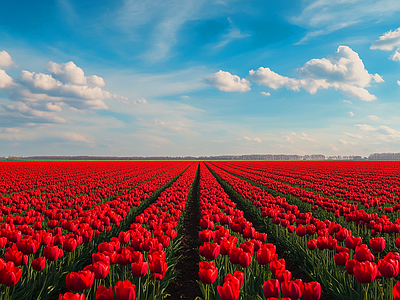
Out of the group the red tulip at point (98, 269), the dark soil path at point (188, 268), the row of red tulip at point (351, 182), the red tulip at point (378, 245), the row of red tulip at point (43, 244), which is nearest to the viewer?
the red tulip at point (98, 269)

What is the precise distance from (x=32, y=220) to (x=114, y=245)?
3122mm

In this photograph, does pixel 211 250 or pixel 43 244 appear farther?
pixel 43 244

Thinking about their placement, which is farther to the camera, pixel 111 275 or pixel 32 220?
pixel 32 220

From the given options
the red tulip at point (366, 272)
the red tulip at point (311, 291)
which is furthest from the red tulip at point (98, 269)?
the red tulip at point (366, 272)

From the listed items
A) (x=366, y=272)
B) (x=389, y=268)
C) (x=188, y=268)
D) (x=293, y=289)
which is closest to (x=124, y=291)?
(x=293, y=289)

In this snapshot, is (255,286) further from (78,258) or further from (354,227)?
(354,227)

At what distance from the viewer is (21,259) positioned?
122 inches

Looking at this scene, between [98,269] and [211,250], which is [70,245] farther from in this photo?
[211,250]

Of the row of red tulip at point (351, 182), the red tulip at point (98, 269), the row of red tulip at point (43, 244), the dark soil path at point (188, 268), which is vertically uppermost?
the red tulip at point (98, 269)

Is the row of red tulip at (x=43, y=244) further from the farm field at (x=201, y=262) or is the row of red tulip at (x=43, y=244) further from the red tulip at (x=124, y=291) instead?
the red tulip at (x=124, y=291)

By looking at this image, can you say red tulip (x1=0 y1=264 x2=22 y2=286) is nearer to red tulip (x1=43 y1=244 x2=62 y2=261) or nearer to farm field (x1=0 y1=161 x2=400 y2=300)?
farm field (x1=0 y1=161 x2=400 y2=300)

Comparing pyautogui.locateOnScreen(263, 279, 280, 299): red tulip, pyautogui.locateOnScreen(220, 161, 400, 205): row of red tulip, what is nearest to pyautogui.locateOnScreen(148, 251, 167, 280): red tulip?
pyautogui.locateOnScreen(263, 279, 280, 299): red tulip

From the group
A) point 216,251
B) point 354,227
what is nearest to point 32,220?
point 216,251

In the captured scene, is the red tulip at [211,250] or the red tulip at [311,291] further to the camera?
the red tulip at [211,250]
